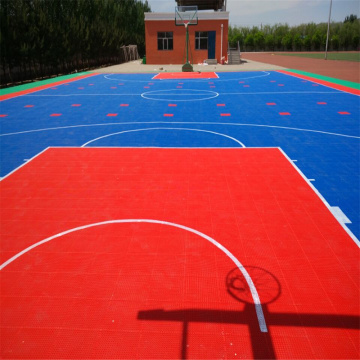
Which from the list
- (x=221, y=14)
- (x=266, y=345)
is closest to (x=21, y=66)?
(x=221, y=14)

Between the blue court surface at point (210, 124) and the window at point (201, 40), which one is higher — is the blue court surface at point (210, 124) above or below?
below

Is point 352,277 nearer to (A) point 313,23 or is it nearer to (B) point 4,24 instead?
(B) point 4,24

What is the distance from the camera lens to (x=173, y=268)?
16.5 ft

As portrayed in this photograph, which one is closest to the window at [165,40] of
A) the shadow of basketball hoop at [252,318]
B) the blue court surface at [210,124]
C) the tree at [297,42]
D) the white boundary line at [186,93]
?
the blue court surface at [210,124]

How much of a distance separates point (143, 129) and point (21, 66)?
19.7 metres

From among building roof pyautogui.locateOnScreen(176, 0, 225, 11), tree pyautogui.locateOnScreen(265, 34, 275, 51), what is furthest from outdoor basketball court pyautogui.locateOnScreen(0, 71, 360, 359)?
tree pyautogui.locateOnScreen(265, 34, 275, 51)

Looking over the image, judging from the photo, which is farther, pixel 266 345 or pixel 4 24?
pixel 4 24

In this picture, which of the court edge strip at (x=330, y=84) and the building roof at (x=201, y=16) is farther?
the building roof at (x=201, y=16)

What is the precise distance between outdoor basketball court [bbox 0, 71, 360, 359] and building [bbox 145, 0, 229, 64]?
102ft

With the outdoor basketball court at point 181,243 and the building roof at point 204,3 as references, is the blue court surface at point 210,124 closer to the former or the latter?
the outdoor basketball court at point 181,243

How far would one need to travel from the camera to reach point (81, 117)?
14727 mm

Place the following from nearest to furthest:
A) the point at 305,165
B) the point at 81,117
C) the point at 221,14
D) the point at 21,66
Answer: the point at 305,165
the point at 81,117
the point at 21,66
the point at 221,14

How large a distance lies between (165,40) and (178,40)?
1.60 meters

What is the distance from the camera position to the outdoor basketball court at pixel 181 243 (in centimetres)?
395
